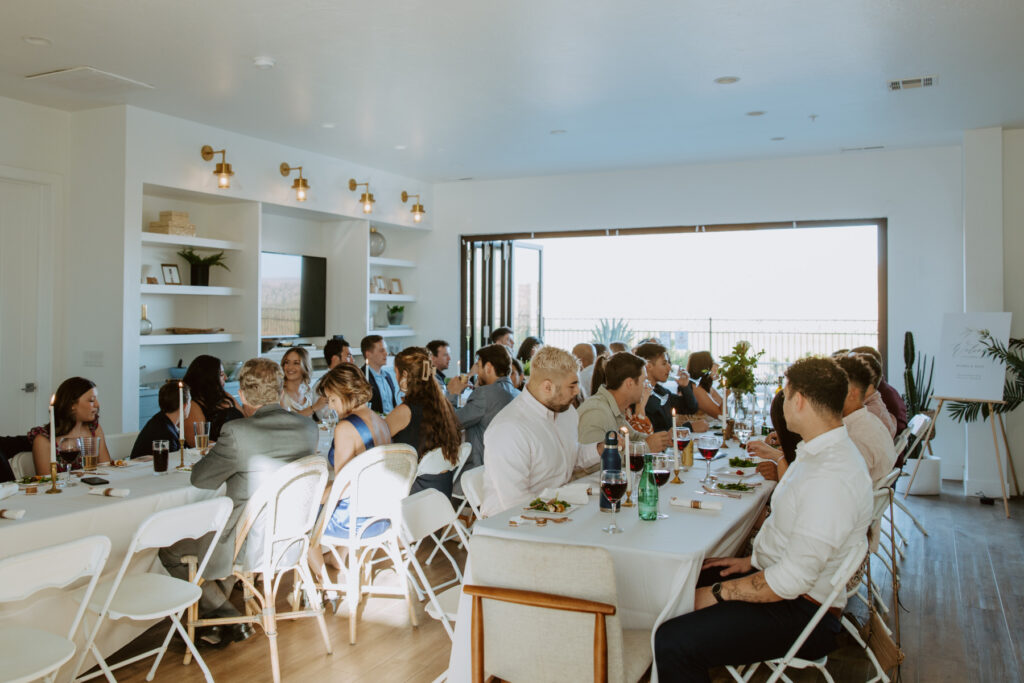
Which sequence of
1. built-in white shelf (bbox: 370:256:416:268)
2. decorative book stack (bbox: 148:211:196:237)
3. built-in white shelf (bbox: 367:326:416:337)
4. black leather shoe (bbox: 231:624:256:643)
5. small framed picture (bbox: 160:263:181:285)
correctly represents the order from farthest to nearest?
built-in white shelf (bbox: 367:326:416:337)
built-in white shelf (bbox: 370:256:416:268)
small framed picture (bbox: 160:263:181:285)
decorative book stack (bbox: 148:211:196:237)
black leather shoe (bbox: 231:624:256:643)

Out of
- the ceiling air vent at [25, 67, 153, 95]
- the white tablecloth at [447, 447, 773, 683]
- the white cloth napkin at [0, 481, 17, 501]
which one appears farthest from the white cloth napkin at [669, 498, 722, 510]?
the ceiling air vent at [25, 67, 153, 95]

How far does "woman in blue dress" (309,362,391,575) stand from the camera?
380cm

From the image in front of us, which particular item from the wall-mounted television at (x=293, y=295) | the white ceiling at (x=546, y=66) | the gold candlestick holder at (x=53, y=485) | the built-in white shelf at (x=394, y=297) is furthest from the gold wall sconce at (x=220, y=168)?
the gold candlestick holder at (x=53, y=485)

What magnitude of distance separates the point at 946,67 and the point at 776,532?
412cm

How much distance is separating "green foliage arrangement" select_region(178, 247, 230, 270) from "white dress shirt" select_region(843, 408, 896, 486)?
223 inches

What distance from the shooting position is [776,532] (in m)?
2.59

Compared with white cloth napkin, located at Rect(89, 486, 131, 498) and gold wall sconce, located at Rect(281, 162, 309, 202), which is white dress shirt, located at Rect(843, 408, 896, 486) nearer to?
white cloth napkin, located at Rect(89, 486, 131, 498)

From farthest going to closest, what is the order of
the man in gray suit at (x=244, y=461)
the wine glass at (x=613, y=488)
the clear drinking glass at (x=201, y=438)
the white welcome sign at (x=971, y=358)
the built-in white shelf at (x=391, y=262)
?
the built-in white shelf at (x=391, y=262) → the white welcome sign at (x=971, y=358) → the clear drinking glass at (x=201, y=438) → the man in gray suit at (x=244, y=461) → the wine glass at (x=613, y=488)

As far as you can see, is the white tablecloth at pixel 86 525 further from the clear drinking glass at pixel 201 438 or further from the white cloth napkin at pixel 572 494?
the white cloth napkin at pixel 572 494

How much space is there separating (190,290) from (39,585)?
4886mm

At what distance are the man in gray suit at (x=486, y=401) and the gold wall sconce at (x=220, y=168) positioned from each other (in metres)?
3.03

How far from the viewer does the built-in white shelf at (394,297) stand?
369 inches

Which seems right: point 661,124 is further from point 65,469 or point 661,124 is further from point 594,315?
point 594,315

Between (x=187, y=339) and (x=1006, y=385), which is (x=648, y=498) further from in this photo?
(x=1006, y=385)
